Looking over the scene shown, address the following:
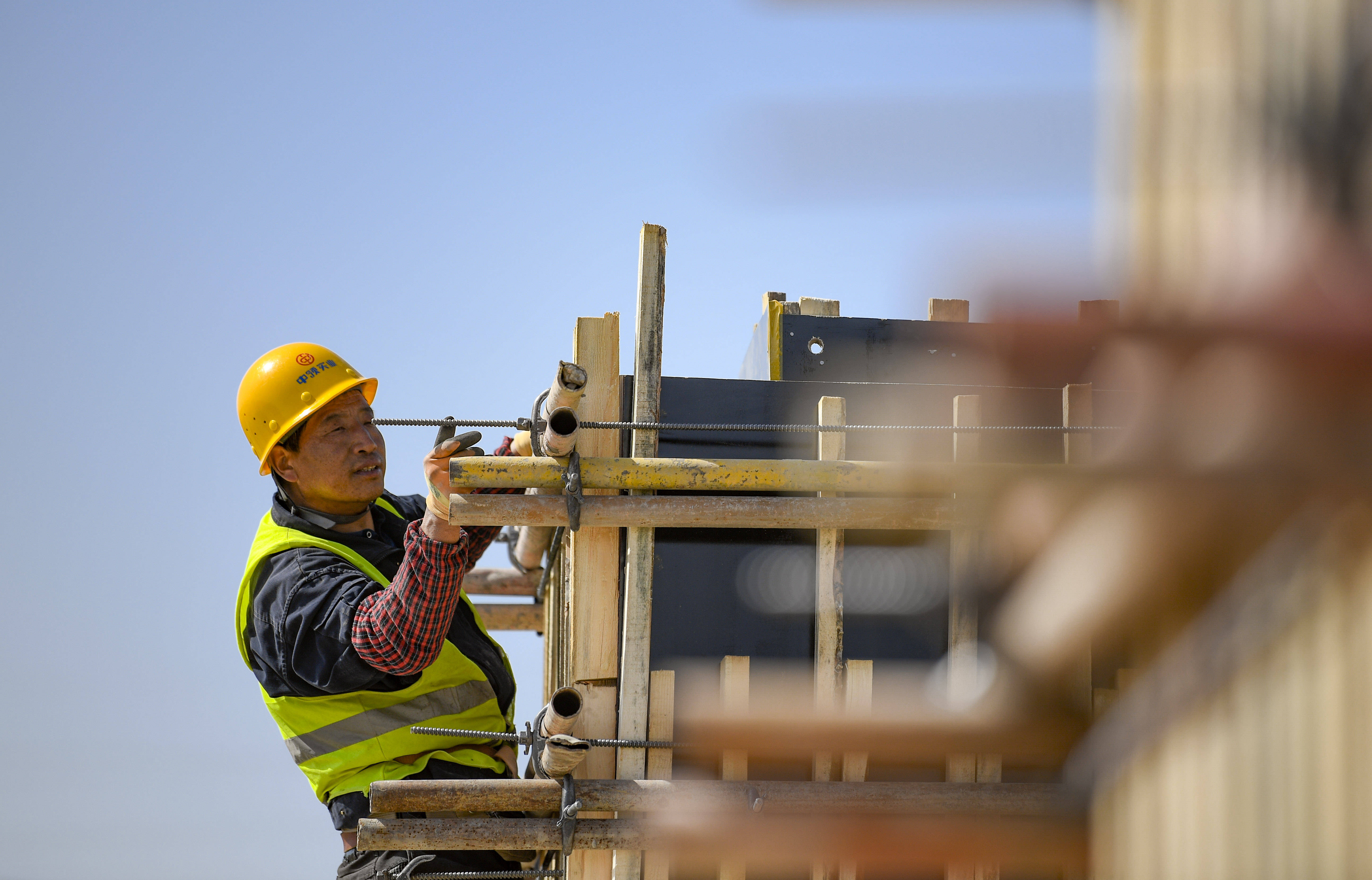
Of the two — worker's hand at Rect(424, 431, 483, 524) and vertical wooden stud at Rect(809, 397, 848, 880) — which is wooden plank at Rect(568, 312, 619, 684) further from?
vertical wooden stud at Rect(809, 397, 848, 880)

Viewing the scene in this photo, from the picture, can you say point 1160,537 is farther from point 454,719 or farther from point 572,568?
point 454,719

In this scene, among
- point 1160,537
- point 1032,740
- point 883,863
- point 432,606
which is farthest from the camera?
point 432,606

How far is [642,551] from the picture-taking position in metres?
4.03

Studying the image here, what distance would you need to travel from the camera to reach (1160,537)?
913 mm

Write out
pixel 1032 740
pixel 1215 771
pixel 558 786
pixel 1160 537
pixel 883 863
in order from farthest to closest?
pixel 558 786 < pixel 1215 771 < pixel 883 863 < pixel 1032 740 < pixel 1160 537

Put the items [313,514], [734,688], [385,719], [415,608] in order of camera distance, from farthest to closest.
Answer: [313,514] < [385,719] < [415,608] < [734,688]

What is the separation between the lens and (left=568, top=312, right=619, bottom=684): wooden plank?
4.07 metres

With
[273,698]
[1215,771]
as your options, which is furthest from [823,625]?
[1215,771]

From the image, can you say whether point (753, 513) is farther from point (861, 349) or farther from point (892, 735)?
point (892, 735)

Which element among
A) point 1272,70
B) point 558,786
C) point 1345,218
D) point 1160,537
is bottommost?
point 558,786

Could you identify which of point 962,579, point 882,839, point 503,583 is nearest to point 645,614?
point 962,579

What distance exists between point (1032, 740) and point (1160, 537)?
27cm

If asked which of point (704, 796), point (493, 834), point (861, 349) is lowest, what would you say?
point (493, 834)

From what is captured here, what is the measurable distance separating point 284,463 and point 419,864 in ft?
6.17
